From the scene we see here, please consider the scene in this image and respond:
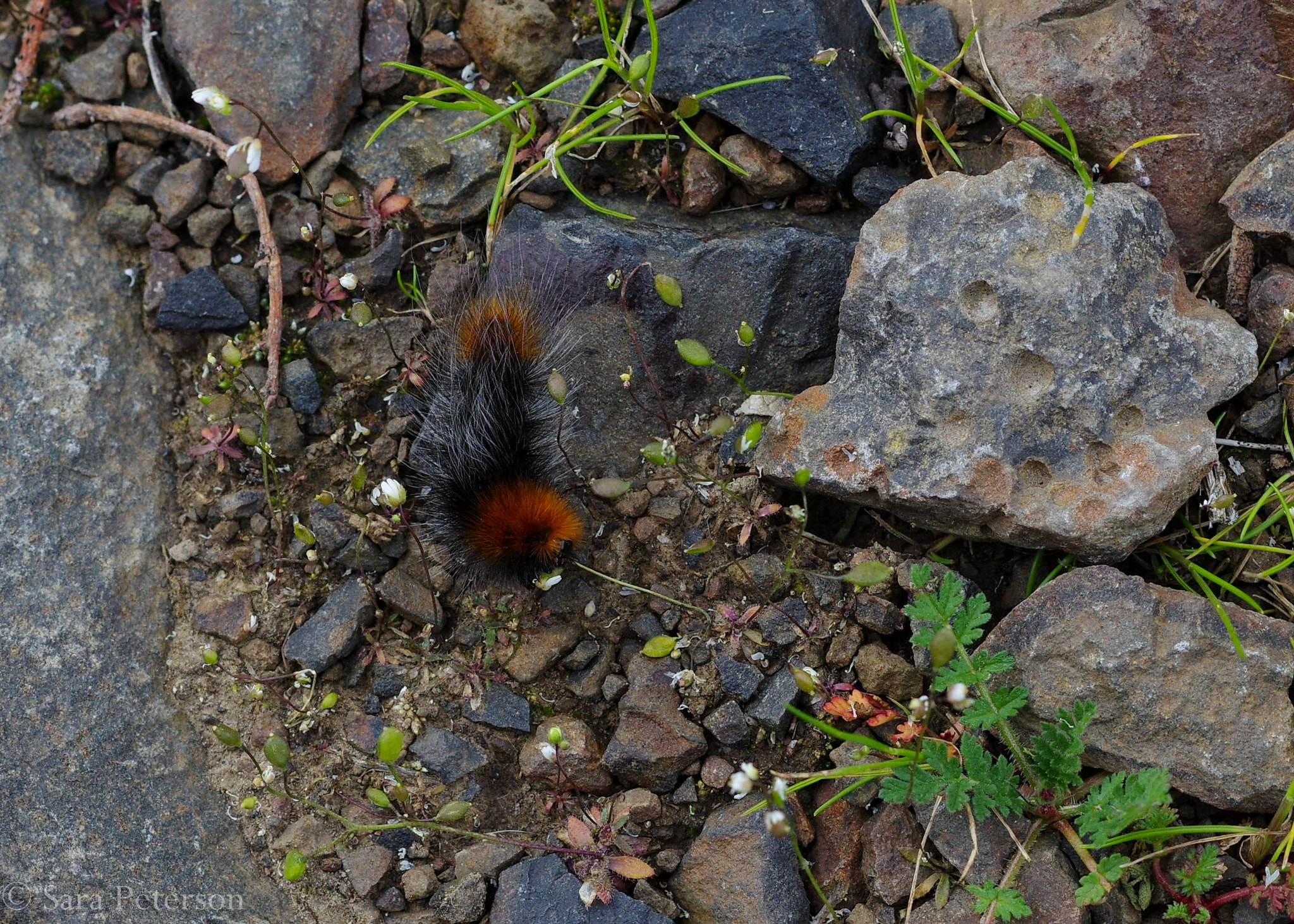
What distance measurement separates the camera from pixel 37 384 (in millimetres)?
3723

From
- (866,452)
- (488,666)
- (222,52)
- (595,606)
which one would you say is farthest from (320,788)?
(222,52)

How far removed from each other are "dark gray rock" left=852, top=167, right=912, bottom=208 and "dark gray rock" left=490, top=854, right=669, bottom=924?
2533 millimetres

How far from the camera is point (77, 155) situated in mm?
4059

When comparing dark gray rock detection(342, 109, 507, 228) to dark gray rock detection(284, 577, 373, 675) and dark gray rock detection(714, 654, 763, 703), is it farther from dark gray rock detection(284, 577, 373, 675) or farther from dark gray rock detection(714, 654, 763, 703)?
dark gray rock detection(714, 654, 763, 703)

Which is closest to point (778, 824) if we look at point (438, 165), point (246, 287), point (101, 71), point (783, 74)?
point (783, 74)

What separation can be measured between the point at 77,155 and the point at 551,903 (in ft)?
11.0

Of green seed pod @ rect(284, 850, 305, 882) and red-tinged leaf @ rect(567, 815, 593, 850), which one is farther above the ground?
green seed pod @ rect(284, 850, 305, 882)

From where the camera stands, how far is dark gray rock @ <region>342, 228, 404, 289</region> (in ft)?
12.9

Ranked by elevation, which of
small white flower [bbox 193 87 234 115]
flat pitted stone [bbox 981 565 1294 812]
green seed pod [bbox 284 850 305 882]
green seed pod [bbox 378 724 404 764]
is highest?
small white flower [bbox 193 87 234 115]

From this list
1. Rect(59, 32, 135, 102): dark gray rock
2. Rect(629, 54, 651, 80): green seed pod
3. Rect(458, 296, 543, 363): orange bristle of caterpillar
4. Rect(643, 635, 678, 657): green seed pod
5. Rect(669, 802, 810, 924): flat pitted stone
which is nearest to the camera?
Rect(669, 802, 810, 924): flat pitted stone

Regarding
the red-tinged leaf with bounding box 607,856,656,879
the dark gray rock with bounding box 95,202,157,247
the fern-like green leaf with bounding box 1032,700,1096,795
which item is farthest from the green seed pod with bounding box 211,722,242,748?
the fern-like green leaf with bounding box 1032,700,1096,795

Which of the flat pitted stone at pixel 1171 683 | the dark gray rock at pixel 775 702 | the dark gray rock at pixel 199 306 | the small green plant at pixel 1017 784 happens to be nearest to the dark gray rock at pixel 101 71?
the dark gray rock at pixel 199 306

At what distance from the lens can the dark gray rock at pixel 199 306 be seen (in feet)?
12.8

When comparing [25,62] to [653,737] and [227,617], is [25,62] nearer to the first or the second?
[227,617]
